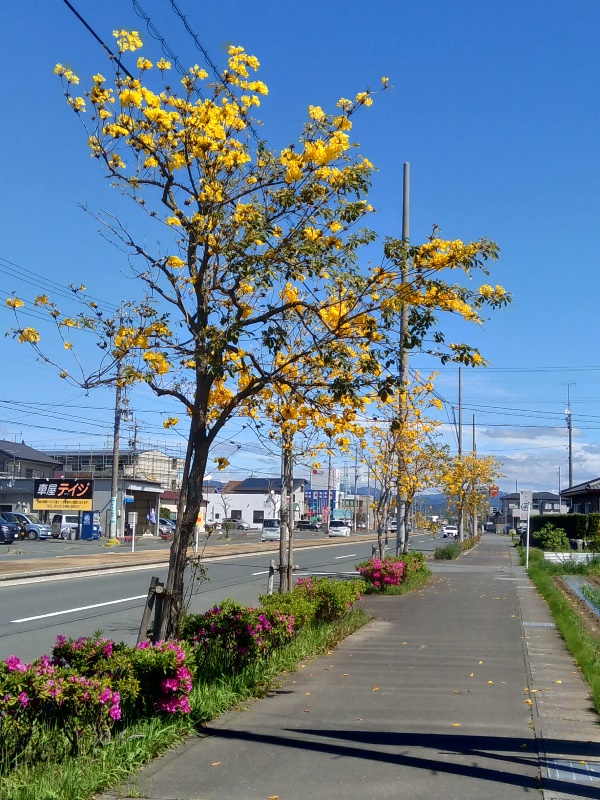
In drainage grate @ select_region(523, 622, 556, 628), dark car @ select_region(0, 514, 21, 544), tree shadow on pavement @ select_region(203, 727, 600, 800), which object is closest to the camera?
tree shadow on pavement @ select_region(203, 727, 600, 800)

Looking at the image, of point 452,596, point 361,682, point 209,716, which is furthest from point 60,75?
point 452,596

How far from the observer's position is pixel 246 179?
28.5ft

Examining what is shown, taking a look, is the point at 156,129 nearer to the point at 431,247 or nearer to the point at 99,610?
the point at 431,247

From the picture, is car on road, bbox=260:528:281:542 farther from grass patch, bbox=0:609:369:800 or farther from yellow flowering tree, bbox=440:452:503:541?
grass patch, bbox=0:609:369:800

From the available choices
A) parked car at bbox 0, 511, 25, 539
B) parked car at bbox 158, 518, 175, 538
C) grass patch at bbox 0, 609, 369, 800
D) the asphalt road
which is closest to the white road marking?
the asphalt road

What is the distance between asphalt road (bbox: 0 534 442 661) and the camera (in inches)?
539

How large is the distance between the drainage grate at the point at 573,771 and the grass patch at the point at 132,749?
2761mm

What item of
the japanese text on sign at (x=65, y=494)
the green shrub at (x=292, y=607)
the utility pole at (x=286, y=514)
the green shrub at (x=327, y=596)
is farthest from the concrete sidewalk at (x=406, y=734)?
the japanese text on sign at (x=65, y=494)

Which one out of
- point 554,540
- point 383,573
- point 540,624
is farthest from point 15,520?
point 540,624

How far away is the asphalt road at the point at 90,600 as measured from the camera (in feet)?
44.9

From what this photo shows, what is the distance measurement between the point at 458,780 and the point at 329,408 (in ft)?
12.9

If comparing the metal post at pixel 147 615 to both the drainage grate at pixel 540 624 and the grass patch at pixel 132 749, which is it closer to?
the grass patch at pixel 132 749

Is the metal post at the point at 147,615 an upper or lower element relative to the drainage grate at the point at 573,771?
upper

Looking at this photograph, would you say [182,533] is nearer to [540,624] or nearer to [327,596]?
[327,596]
